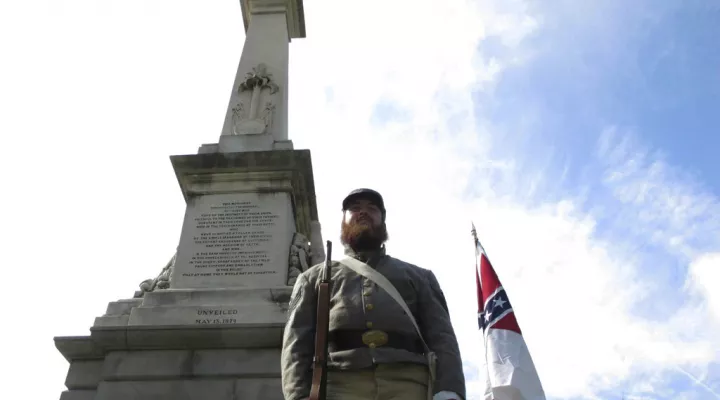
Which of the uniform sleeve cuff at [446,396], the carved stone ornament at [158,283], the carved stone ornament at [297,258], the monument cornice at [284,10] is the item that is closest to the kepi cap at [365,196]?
the uniform sleeve cuff at [446,396]

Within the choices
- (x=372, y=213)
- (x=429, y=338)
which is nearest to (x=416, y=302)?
(x=429, y=338)

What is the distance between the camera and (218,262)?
23.0 feet

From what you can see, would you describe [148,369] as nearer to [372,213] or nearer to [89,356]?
[89,356]

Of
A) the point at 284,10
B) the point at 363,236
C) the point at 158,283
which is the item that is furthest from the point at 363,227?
the point at 284,10

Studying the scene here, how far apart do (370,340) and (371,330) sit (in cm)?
6

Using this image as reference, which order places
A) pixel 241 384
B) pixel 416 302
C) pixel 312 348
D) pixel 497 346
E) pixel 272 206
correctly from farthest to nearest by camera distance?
pixel 272 206 < pixel 497 346 < pixel 241 384 < pixel 416 302 < pixel 312 348

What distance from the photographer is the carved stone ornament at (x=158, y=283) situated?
269 inches

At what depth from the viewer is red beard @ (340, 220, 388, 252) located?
3721mm

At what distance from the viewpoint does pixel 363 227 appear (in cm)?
373

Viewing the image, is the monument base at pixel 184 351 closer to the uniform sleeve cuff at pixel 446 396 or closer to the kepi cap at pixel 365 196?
the kepi cap at pixel 365 196

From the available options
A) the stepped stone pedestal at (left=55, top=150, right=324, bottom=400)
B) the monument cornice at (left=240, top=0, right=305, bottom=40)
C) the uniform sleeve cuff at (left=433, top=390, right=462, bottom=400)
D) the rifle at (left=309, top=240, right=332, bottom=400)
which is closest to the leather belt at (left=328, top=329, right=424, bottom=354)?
the rifle at (left=309, top=240, right=332, bottom=400)

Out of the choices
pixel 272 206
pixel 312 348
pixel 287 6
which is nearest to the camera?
pixel 312 348

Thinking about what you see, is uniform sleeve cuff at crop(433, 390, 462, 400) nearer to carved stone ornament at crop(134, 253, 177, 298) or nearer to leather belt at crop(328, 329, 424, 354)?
leather belt at crop(328, 329, 424, 354)

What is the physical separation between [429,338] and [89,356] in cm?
428
